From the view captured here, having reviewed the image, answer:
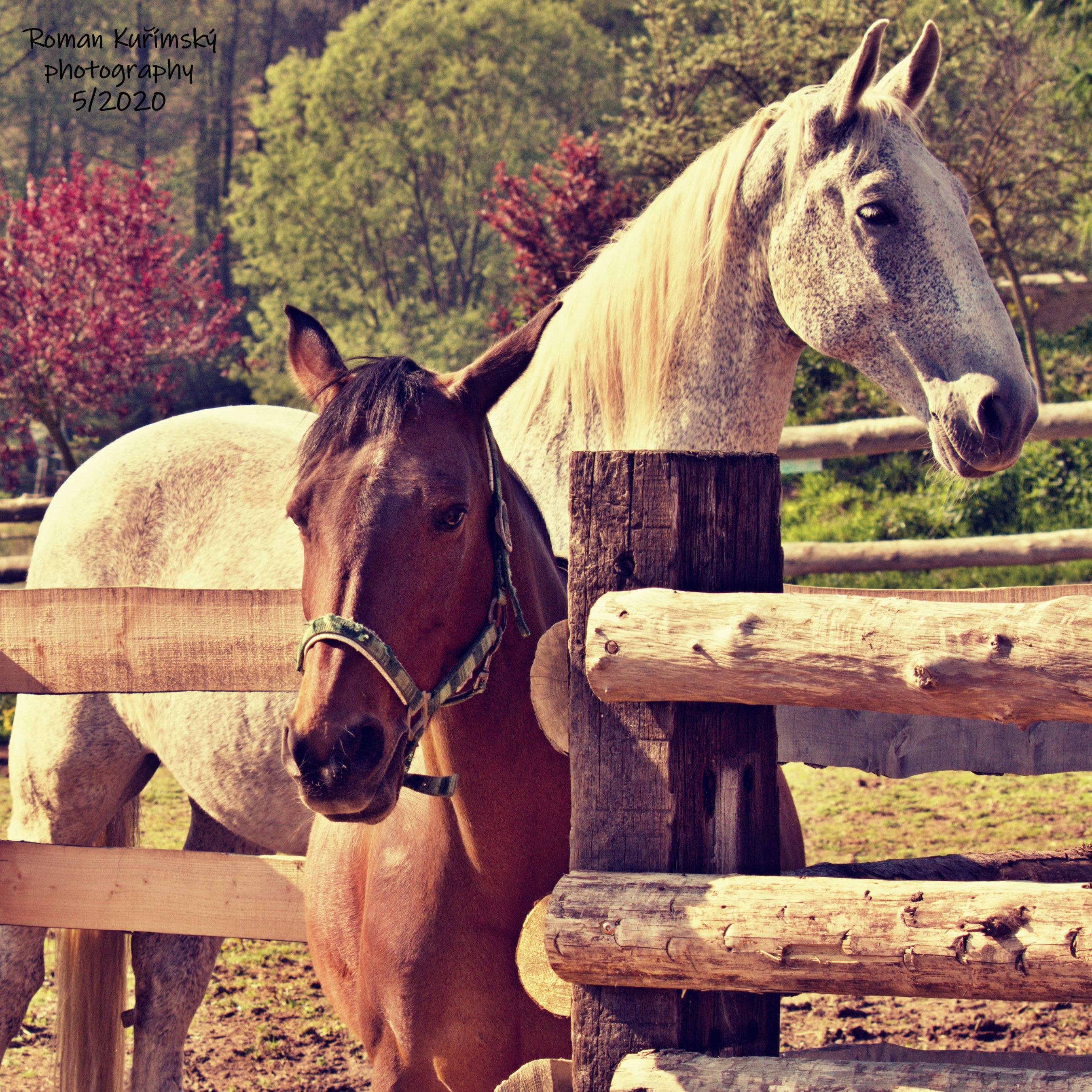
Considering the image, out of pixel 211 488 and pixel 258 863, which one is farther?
pixel 211 488

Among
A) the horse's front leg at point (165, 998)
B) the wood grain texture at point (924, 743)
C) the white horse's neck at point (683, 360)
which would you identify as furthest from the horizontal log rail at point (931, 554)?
the horse's front leg at point (165, 998)

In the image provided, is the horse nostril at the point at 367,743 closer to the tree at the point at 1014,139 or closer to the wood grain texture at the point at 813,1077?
the wood grain texture at the point at 813,1077

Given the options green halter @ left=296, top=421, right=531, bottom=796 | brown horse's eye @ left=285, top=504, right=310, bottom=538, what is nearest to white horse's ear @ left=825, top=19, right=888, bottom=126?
green halter @ left=296, top=421, right=531, bottom=796

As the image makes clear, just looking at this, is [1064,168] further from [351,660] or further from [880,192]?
[351,660]

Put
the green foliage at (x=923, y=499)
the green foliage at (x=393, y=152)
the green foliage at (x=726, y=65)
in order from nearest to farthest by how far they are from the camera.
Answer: the green foliage at (x=923, y=499)
the green foliage at (x=726, y=65)
the green foliage at (x=393, y=152)

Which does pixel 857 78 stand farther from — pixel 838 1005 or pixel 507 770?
pixel 838 1005

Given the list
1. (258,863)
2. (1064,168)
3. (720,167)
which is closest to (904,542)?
(720,167)

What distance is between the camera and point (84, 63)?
1035 inches

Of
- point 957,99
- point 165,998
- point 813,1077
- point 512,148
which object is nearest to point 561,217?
point 957,99

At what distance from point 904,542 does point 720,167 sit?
3397 mm

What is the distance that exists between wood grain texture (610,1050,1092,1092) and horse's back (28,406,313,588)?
192 cm

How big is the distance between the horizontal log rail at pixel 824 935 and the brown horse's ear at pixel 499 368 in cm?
79

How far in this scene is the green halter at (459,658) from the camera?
164 cm

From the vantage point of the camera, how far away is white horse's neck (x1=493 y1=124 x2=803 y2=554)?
9.57 ft
